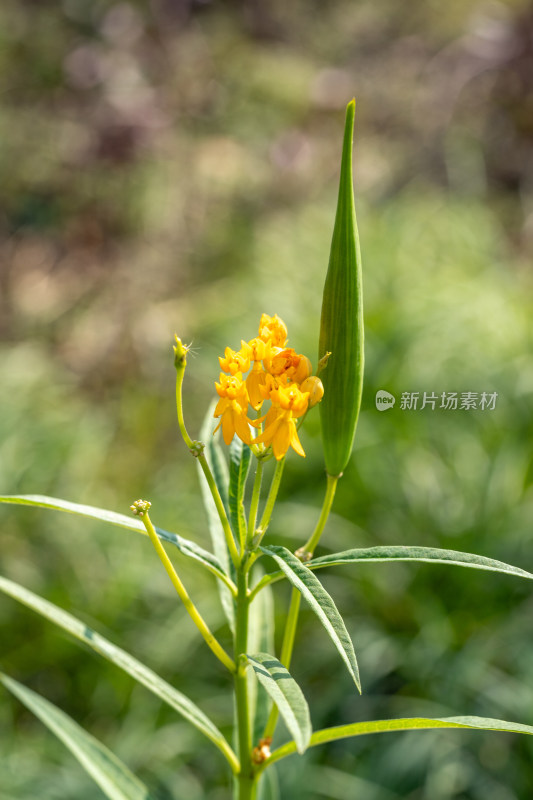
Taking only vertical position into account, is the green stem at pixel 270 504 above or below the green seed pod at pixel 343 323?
below

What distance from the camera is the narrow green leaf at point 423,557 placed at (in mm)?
511

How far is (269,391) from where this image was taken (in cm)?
56

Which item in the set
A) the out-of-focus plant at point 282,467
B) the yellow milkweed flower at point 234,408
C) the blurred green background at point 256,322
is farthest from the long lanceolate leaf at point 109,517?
the blurred green background at point 256,322

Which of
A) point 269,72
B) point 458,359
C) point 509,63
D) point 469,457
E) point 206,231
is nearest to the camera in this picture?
point 469,457

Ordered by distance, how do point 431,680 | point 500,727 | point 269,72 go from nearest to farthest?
point 500,727 → point 431,680 → point 269,72

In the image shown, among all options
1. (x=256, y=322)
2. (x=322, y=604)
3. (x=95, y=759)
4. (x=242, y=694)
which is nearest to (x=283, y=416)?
(x=322, y=604)

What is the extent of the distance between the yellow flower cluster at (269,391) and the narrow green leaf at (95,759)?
47 centimetres

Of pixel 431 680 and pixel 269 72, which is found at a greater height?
Answer: pixel 269 72

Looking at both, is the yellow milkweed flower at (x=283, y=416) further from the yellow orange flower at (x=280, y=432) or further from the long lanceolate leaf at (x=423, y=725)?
the long lanceolate leaf at (x=423, y=725)

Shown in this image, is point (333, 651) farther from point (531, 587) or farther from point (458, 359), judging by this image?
point (458, 359)

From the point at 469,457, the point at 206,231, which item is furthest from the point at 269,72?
the point at 469,457

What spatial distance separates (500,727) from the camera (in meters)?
0.52

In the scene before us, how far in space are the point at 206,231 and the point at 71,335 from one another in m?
1.26

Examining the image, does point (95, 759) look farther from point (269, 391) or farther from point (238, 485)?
point (269, 391)
